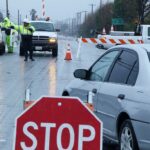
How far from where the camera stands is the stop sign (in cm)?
522

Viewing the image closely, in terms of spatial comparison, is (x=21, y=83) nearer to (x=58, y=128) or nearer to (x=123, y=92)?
(x=123, y=92)

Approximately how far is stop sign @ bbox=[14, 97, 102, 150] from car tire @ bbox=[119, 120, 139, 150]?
5.78ft

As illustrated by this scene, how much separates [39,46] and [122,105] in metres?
24.5

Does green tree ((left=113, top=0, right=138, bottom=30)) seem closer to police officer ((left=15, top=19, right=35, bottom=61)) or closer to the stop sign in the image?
police officer ((left=15, top=19, right=35, bottom=61))

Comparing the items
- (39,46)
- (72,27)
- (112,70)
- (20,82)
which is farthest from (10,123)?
(72,27)

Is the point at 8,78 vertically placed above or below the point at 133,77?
below

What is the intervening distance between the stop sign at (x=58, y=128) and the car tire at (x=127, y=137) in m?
1.76

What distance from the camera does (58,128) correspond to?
5234 millimetres

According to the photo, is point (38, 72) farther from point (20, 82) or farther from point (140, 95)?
point (140, 95)

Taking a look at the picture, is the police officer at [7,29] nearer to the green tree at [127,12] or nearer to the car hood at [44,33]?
the car hood at [44,33]

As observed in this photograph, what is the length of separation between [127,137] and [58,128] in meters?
2.09

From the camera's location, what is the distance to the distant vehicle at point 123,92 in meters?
6.80

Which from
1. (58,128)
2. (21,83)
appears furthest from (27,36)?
(58,128)

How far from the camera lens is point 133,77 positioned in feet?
24.2
